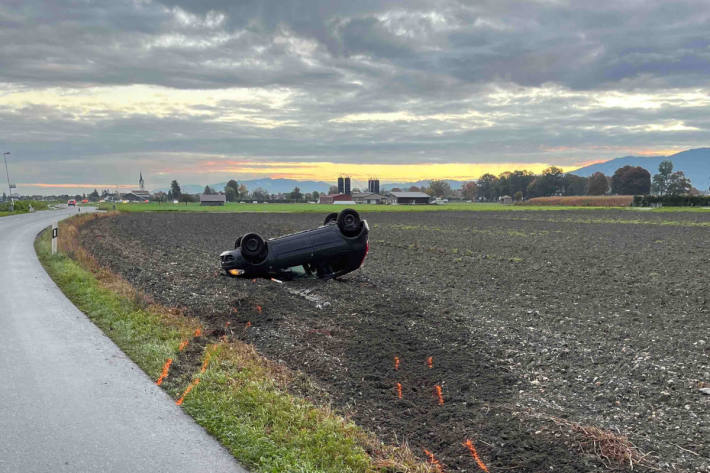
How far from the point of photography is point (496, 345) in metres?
9.73

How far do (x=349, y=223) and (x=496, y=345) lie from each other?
20.0 ft

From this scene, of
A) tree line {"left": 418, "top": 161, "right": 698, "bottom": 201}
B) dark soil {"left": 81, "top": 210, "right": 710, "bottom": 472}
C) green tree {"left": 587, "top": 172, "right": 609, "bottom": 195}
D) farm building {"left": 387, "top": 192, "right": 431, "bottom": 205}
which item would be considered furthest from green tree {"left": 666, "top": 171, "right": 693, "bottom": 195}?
dark soil {"left": 81, "top": 210, "right": 710, "bottom": 472}

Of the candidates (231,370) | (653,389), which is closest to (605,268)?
(653,389)

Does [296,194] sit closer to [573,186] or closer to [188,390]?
[573,186]

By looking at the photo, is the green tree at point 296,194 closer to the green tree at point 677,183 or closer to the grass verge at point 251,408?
the green tree at point 677,183

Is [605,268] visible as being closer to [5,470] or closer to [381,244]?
[381,244]

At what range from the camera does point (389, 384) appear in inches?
308

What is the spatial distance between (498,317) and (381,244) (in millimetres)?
17796

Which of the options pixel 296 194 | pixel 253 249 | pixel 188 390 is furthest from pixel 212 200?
pixel 188 390

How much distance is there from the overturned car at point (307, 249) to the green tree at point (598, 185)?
600 feet

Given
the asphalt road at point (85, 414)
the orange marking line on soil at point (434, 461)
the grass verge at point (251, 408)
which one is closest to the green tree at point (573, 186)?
the grass verge at point (251, 408)

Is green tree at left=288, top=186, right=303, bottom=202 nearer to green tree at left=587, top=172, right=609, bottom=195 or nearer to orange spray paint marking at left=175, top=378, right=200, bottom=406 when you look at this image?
green tree at left=587, top=172, right=609, bottom=195

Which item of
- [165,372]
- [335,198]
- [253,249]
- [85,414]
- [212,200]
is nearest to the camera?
[85,414]

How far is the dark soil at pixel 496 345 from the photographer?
6.10 metres
